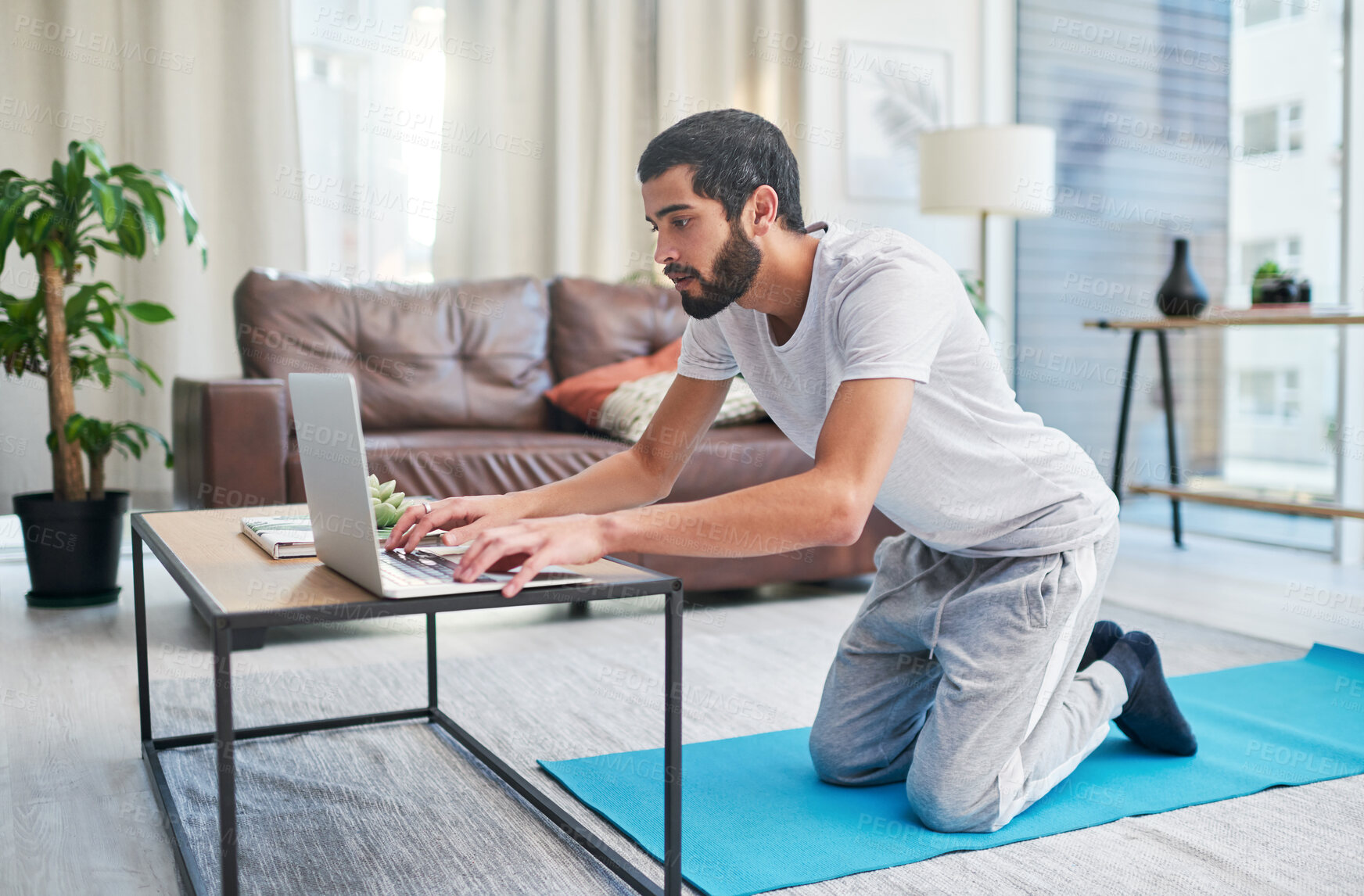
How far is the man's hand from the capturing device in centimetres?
115

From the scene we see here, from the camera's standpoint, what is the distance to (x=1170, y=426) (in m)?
4.17

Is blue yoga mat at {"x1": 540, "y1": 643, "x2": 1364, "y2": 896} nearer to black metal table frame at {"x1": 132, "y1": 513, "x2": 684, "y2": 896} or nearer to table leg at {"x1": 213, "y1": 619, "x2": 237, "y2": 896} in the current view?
black metal table frame at {"x1": 132, "y1": 513, "x2": 684, "y2": 896}

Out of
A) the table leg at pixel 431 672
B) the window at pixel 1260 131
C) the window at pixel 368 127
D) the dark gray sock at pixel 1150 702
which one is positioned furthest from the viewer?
the window at pixel 368 127

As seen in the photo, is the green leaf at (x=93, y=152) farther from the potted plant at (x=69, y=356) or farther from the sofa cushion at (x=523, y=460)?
the sofa cushion at (x=523, y=460)

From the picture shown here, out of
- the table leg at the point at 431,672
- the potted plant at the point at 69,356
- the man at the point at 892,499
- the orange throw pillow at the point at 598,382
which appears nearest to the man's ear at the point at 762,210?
the man at the point at 892,499

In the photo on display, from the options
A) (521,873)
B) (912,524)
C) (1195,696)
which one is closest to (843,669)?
(912,524)

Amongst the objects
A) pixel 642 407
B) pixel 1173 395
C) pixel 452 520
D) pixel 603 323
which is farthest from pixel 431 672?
pixel 1173 395

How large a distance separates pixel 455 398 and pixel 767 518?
2.32 meters

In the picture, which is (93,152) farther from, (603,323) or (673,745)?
(673,745)

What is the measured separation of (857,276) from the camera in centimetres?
145

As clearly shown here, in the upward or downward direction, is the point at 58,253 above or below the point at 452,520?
above

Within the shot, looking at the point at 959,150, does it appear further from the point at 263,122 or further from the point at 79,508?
the point at 79,508

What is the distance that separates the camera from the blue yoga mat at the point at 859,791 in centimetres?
153

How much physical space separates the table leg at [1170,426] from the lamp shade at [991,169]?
0.70 m
